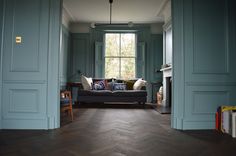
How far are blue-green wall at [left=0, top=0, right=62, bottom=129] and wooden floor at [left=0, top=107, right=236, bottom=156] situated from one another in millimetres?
264

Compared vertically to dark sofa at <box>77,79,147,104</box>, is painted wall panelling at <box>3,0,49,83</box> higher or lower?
higher

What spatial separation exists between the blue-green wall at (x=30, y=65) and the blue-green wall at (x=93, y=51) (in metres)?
4.35

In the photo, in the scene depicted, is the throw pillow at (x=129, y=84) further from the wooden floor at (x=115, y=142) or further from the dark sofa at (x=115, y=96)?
the wooden floor at (x=115, y=142)

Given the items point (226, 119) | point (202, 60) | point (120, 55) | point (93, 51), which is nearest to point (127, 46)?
point (120, 55)

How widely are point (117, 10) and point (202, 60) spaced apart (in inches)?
151

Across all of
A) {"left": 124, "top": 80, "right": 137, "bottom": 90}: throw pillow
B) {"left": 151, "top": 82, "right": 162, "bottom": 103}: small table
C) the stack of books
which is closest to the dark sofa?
{"left": 124, "top": 80, "right": 137, "bottom": 90}: throw pillow

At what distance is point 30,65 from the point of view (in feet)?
9.91

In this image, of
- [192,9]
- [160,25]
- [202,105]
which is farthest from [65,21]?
[202,105]

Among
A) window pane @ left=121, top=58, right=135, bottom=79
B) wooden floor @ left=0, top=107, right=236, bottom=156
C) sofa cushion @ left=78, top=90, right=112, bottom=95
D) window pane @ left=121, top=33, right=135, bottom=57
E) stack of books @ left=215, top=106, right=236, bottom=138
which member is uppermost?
window pane @ left=121, top=33, right=135, bottom=57

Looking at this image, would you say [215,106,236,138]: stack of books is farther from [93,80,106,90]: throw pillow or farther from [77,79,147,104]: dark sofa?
[93,80,106,90]: throw pillow

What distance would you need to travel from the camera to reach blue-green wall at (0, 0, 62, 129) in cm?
299

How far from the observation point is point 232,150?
212 cm

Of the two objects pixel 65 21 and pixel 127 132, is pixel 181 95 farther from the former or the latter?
pixel 65 21

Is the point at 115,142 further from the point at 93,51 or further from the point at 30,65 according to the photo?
the point at 93,51
